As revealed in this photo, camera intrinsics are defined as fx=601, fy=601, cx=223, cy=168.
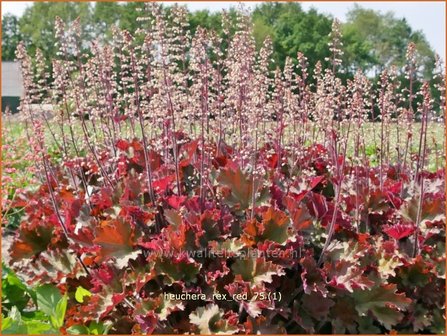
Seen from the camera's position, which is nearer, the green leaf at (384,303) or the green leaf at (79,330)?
the green leaf at (384,303)

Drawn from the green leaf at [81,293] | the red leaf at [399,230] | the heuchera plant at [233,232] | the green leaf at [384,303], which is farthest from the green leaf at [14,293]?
the red leaf at [399,230]

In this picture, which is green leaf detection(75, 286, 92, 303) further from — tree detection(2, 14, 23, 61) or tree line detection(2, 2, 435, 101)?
tree detection(2, 14, 23, 61)

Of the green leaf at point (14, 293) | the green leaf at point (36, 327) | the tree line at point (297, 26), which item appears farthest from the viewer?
the tree line at point (297, 26)

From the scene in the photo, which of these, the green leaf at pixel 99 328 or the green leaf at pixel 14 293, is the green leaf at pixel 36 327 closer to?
the green leaf at pixel 99 328

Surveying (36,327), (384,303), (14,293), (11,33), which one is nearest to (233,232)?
(384,303)

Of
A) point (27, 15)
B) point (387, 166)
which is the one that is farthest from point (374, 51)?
point (387, 166)

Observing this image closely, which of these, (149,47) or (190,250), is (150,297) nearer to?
(190,250)

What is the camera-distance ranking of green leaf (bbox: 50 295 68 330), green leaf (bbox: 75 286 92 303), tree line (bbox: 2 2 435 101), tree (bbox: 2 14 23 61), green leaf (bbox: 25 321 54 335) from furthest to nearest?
tree (bbox: 2 14 23 61) → tree line (bbox: 2 2 435 101) → green leaf (bbox: 75 286 92 303) → green leaf (bbox: 50 295 68 330) → green leaf (bbox: 25 321 54 335)

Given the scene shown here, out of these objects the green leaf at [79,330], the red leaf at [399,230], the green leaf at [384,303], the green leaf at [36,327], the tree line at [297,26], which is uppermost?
the tree line at [297,26]

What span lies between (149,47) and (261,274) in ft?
3.96

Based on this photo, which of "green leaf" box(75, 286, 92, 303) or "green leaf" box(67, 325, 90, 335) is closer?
"green leaf" box(67, 325, 90, 335)

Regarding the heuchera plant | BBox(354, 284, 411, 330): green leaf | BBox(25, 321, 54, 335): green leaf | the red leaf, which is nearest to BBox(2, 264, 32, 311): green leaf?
the heuchera plant

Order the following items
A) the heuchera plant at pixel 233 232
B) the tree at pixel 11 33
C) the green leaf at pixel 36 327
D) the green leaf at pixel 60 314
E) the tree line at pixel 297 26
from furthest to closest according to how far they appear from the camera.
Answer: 1. the tree at pixel 11 33
2. the tree line at pixel 297 26
3. the green leaf at pixel 60 314
4. the green leaf at pixel 36 327
5. the heuchera plant at pixel 233 232

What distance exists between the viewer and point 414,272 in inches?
116
